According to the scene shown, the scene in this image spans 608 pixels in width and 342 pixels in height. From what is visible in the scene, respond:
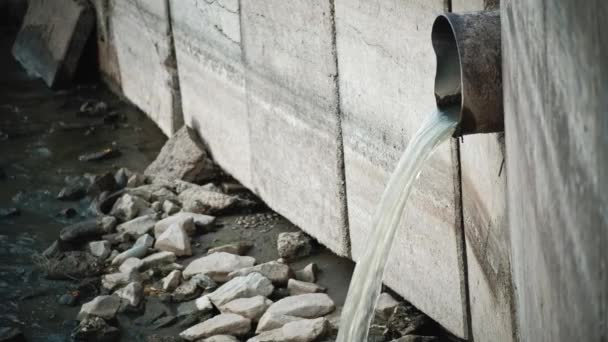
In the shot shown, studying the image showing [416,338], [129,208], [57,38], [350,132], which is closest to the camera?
[416,338]

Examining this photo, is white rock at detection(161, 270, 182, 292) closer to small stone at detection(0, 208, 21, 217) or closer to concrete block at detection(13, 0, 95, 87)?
small stone at detection(0, 208, 21, 217)

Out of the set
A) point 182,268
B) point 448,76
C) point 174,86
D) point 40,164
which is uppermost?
point 448,76

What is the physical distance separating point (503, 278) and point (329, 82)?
5.59 ft

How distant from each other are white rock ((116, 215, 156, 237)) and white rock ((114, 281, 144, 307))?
74cm

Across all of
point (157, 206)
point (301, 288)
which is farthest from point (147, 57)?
point (301, 288)

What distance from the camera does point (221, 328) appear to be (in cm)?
441

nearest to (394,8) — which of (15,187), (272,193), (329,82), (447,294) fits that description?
(329,82)

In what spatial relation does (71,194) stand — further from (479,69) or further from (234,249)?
(479,69)

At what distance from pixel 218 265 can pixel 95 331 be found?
2.51 ft

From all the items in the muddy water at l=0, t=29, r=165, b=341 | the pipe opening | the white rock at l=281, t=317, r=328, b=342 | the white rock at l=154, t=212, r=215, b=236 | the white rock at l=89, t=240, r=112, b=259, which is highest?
the pipe opening

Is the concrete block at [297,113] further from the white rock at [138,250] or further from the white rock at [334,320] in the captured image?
the white rock at [138,250]

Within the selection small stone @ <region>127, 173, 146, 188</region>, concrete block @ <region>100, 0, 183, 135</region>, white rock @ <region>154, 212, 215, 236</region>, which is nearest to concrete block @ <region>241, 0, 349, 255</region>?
white rock @ <region>154, 212, 215, 236</region>

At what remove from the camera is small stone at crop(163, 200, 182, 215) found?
588 cm

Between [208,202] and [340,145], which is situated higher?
[340,145]
